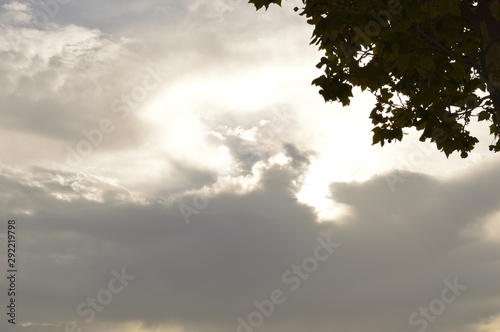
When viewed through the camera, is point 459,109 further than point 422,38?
Yes

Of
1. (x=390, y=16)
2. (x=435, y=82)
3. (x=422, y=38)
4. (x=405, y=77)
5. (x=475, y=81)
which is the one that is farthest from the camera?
(x=475, y=81)

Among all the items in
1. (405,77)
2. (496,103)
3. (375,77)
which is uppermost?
(405,77)

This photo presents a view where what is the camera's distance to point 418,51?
8.42 meters

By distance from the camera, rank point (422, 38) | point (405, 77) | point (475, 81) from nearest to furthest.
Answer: point (422, 38)
point (405, 77)
point (475, 81)

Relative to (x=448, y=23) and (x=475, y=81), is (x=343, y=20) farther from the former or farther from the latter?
(x=475, y=81)

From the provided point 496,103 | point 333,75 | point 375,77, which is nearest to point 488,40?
point 496,103

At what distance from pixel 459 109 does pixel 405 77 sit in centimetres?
127

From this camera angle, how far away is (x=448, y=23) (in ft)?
27.8

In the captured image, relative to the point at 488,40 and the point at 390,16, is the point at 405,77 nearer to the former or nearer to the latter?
the point at 488,40

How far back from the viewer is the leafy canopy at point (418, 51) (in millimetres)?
7906

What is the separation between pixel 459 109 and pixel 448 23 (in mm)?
2332

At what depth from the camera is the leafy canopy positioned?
7.91 m

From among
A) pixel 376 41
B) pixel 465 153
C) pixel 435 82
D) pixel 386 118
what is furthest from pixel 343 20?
pixel 465 153

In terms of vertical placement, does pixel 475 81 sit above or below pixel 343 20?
above
